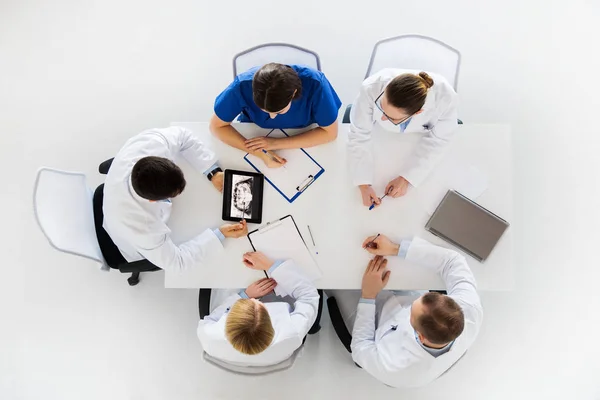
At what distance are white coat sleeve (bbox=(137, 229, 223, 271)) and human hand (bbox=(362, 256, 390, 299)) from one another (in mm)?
592

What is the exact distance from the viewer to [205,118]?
8.11ft

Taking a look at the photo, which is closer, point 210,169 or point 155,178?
point 155,178

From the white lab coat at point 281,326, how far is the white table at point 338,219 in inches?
3.4

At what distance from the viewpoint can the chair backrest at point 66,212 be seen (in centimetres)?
155

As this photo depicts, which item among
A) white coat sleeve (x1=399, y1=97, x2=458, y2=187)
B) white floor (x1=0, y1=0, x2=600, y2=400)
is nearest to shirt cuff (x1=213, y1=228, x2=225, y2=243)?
white coat sleeve (x1=399, y1=97, x2=458, y2=187)

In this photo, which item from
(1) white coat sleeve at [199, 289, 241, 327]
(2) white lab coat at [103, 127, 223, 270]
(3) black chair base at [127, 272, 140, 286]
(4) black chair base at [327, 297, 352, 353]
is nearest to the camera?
(2) white lab coat at [103, 127, 223, 270]

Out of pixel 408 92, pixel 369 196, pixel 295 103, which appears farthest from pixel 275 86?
pixel 369 196

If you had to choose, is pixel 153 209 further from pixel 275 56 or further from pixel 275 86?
pixel 275 56

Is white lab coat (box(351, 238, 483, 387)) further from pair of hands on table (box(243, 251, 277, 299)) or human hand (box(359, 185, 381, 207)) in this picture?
pair of hands on table (box(243, 251, 277, 299))

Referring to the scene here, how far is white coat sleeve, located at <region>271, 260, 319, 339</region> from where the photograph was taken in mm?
1650

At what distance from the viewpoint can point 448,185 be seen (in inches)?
67.5

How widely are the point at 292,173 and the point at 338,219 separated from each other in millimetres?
266

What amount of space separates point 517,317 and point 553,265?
1.22ft

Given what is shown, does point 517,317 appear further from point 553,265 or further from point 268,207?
point 268,207
